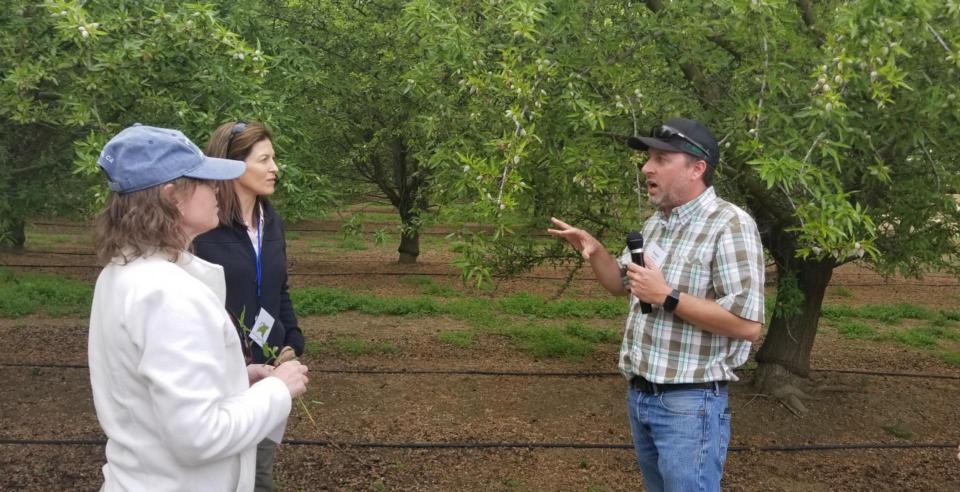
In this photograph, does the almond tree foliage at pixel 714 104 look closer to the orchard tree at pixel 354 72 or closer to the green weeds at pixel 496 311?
the orchard tree at pixel 354 72

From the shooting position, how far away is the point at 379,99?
8461mm

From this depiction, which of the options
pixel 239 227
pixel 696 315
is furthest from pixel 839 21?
pixel 239 227

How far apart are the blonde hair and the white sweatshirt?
0.09 ft

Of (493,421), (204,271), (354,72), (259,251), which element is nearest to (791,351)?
(493,421)

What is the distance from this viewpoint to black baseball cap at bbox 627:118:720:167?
256 cm

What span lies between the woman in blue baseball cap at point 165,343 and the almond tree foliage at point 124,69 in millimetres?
→ 1877

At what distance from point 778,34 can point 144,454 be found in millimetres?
3144

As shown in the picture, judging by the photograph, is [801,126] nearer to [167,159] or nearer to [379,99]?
[167,159]

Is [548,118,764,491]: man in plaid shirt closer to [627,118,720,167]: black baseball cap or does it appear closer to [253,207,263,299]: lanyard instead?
[627,118,720,167]: black baseball cap

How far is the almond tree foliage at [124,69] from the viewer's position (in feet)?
11.5

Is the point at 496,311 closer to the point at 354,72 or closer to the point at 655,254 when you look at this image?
the point at 354,72

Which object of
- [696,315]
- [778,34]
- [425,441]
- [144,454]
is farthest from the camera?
[425,441]

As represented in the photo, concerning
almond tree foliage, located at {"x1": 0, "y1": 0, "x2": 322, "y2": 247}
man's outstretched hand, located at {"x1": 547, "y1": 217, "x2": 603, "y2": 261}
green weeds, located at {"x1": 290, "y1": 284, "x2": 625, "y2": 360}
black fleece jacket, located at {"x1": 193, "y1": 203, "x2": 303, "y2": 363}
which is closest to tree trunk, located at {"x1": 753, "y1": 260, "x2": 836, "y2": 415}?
green weeds, located at {"x1": 290, "y1": 284, "x2": 625, "y2": 360}

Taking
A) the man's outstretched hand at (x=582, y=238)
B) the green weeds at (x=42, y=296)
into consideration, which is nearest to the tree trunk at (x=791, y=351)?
the man's outstretched hand at (x=582, y=238)
